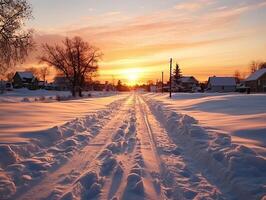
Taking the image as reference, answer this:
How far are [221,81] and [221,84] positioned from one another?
1576mm

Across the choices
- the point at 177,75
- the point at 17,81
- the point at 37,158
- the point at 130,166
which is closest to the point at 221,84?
the point at 177,75

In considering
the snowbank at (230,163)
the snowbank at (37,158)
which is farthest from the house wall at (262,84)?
the snowbank at (37,158)

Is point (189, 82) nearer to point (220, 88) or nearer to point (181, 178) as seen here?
point (220, 88)

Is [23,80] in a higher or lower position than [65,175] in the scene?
higher

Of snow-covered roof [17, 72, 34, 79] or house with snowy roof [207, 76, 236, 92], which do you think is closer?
house with snowy roof [207, 76, 236, 92]

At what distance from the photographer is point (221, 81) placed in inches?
4375

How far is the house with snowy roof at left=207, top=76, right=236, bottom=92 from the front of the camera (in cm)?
10956

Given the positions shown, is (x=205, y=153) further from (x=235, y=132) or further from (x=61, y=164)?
(x=61, y=164)

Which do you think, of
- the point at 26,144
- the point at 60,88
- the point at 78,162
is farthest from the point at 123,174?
the point at 60,88

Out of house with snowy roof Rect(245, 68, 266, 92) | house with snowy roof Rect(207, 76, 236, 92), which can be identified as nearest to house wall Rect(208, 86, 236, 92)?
house with snowy roof Rect(207, 76, 236, 92)

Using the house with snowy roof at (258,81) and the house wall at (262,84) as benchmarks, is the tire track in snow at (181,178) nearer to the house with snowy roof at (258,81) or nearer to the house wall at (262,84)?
the house wall at (262,84)

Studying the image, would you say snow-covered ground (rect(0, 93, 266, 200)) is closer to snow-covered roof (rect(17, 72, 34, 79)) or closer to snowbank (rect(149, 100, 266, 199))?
snowbank (rect(149, 100, 266, 199))

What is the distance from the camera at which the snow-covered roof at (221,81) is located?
10997 cm

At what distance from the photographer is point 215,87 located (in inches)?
4313
